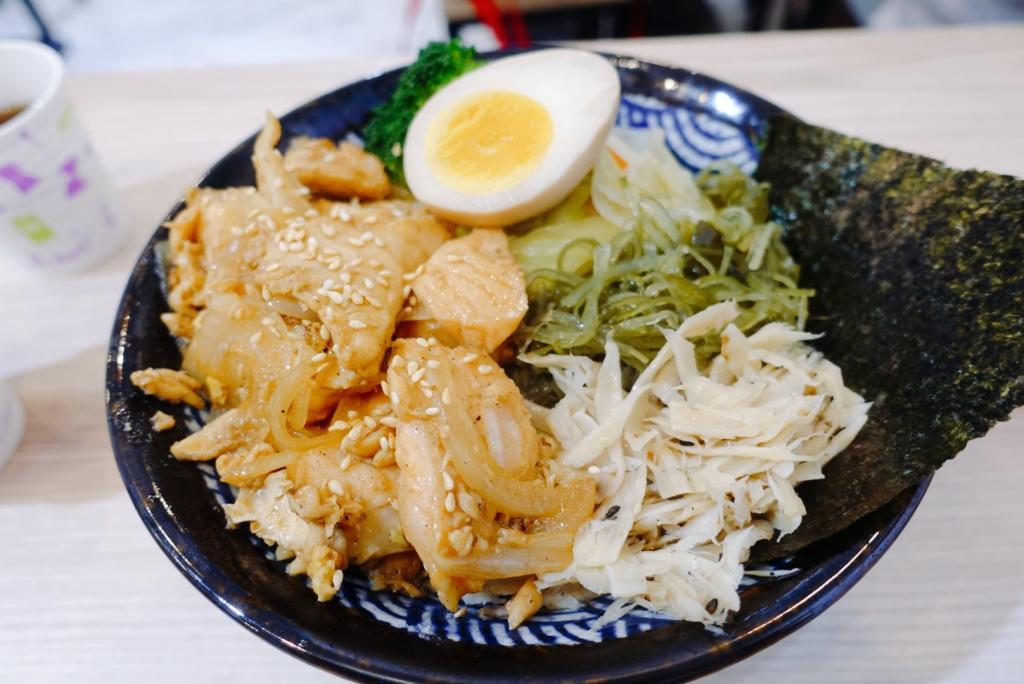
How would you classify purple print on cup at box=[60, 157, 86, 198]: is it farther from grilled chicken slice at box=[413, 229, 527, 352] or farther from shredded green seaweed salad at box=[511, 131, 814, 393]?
shredded green seaweed salad at box=[511, 131, 814, 393]

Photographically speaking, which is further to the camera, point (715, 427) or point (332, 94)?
point (332, 94)

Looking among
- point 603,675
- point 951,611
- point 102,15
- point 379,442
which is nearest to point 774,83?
point 951,611

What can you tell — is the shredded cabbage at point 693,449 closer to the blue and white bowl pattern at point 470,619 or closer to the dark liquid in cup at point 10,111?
the blue and white bowl pattern at point 470,619

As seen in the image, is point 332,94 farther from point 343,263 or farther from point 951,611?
point 951,611

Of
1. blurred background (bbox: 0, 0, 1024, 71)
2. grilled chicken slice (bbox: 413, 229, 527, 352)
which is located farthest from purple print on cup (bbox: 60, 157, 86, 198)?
blurred background (bbox: 0, 0, 1024, 71)

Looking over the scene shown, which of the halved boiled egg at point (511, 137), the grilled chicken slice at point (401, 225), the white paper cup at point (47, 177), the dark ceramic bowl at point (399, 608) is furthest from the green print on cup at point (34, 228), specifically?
the halved boiled egg at point (511, 137)

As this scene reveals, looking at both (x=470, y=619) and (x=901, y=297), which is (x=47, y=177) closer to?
(x=470, y=619)
